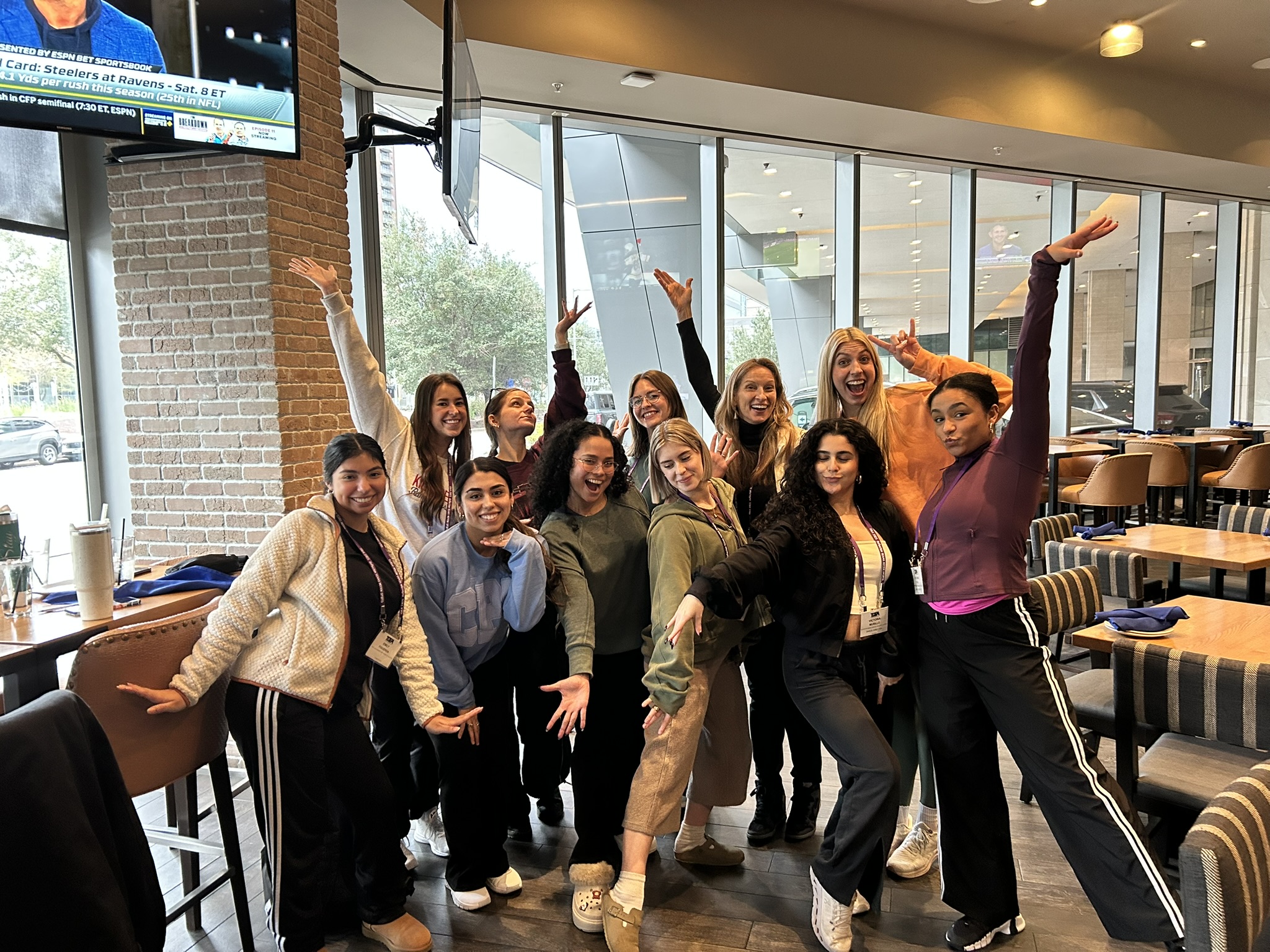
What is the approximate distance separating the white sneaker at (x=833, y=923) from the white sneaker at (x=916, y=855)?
0.47m

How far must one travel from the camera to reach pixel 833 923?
7.84 feet

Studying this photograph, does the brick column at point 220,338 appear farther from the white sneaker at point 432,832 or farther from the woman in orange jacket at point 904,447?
the woman in orange jacket at point 904,447

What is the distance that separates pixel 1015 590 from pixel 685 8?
5.24m

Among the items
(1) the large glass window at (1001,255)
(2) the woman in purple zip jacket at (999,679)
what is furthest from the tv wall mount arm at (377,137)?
(1) the large glass window at (1001,255)

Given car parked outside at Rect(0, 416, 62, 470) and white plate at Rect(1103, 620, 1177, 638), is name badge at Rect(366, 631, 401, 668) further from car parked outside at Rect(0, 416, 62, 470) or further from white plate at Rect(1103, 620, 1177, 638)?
car parked outside at Rect(0, 416, 62, 470)

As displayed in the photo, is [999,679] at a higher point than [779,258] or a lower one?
lower

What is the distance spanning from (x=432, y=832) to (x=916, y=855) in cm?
170

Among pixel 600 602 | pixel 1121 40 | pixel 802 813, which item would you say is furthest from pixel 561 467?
pixel 1121 40

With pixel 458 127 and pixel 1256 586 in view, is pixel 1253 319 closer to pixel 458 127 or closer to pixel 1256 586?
pixel 1256 586

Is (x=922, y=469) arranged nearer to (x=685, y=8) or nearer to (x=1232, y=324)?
(x=685, y=8)

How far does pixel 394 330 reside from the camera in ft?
19.1

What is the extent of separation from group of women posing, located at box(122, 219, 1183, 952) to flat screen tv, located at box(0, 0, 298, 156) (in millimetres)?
753

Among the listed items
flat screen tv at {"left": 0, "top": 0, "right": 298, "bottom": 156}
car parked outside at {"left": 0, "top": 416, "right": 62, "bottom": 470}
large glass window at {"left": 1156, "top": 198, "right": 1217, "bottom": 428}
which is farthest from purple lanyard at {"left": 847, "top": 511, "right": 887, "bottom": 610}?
large glass window at {"left": 1156, "top": 198, "right": 1217, "bottom": 428}

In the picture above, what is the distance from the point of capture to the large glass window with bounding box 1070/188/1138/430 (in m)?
10.3
